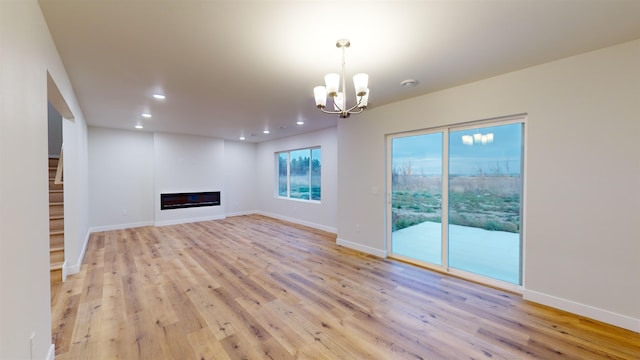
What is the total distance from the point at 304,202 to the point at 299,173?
91 cm

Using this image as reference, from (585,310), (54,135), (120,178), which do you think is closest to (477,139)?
(585,310)

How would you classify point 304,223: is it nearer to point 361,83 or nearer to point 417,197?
point 417,197

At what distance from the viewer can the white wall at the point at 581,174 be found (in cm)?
227

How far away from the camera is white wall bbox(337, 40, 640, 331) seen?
89.4 inches

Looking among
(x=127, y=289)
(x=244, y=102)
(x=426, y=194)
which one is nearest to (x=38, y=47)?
(x=244, y=102)

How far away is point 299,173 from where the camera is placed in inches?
287

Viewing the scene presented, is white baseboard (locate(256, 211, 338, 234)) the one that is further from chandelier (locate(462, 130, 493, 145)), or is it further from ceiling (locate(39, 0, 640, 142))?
ceiling (locate(39, 0, 640, 142))

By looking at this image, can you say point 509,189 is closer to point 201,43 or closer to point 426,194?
point 426,194

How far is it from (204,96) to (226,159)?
4.54 m

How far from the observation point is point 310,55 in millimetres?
2410

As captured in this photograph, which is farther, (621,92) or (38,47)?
(621,92)

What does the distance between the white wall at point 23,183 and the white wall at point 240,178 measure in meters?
6.11

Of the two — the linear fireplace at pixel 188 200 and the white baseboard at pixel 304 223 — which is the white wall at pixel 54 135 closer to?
the linear fireplace at pixel 188 200

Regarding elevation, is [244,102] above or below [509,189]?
above
